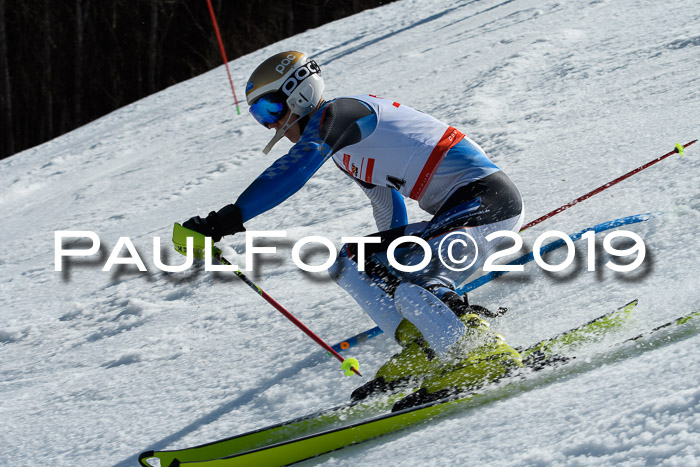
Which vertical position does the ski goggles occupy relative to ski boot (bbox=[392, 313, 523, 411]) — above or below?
above

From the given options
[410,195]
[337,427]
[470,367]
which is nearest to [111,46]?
[410,195]

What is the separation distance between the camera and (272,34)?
80.9 ft

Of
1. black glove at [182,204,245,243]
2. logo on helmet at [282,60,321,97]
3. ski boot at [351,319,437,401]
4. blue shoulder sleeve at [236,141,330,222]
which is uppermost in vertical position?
logo on helmet at [282,60,321,97]

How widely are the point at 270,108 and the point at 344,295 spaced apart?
1.29m

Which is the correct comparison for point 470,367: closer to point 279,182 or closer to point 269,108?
point 279,182

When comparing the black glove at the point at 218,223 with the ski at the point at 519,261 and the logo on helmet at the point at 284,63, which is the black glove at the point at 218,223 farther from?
the ski at the point at 519,261

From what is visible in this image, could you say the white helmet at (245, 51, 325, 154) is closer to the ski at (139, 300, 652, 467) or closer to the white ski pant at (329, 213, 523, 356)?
the white ski pant at (329, 213, 523, 356)

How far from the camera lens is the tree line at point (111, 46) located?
2447 cm

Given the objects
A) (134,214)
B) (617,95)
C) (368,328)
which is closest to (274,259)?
(368,328)

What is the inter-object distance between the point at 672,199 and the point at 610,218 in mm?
321

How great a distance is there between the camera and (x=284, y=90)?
9.61 feet

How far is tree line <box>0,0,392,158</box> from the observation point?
24469 millimetres

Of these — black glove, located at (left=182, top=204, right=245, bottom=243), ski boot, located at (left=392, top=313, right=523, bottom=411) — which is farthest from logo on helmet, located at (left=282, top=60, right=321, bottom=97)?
ski boot, located at (left=392, top=313, right=523, bottom=411)

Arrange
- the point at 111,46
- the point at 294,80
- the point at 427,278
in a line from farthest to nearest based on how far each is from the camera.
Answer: the point at 111,46
the point at 294,80
the point at 427,278
